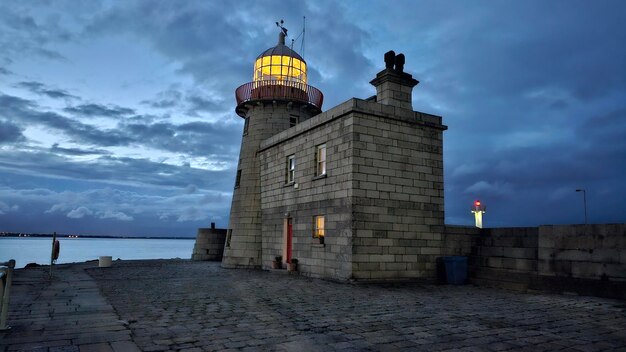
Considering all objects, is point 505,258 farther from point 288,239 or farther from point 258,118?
point 258,118

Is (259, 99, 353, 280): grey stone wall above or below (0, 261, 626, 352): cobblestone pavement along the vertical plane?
above

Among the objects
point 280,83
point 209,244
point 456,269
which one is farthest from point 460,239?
point 209,244

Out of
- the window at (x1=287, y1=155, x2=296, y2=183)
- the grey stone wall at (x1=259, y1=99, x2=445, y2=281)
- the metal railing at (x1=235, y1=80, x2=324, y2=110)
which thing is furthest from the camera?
the metal railing at (x1=235, y1=80, x2=324, y2=110)

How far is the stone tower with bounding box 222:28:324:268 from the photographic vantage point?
20.9m

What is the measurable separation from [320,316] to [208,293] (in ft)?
13.8

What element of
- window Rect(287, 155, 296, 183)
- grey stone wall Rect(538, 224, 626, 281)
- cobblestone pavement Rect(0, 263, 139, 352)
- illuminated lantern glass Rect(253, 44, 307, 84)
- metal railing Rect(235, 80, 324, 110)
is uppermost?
illuminated lantern glass Rect(253, 44, 307, 84)

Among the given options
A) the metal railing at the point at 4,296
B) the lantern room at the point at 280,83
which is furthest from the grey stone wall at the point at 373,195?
the metal railing at the point at 4,296

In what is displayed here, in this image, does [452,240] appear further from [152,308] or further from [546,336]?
[152,308]

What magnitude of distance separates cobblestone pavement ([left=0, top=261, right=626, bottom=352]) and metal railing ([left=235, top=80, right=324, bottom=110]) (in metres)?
11.6

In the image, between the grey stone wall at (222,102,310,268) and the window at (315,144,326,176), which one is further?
the grey stone wall at (222,102,310,268)

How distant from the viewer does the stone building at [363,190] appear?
47.0ft

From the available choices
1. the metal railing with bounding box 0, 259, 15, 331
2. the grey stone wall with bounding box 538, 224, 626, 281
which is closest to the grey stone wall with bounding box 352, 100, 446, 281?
the grey stone wall with bounding box 538, 224, 626, 281

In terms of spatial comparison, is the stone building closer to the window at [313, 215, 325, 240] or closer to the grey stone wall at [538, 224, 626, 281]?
the window at [313, 215, 325, 240]

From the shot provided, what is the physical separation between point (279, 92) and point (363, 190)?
29.9ft
